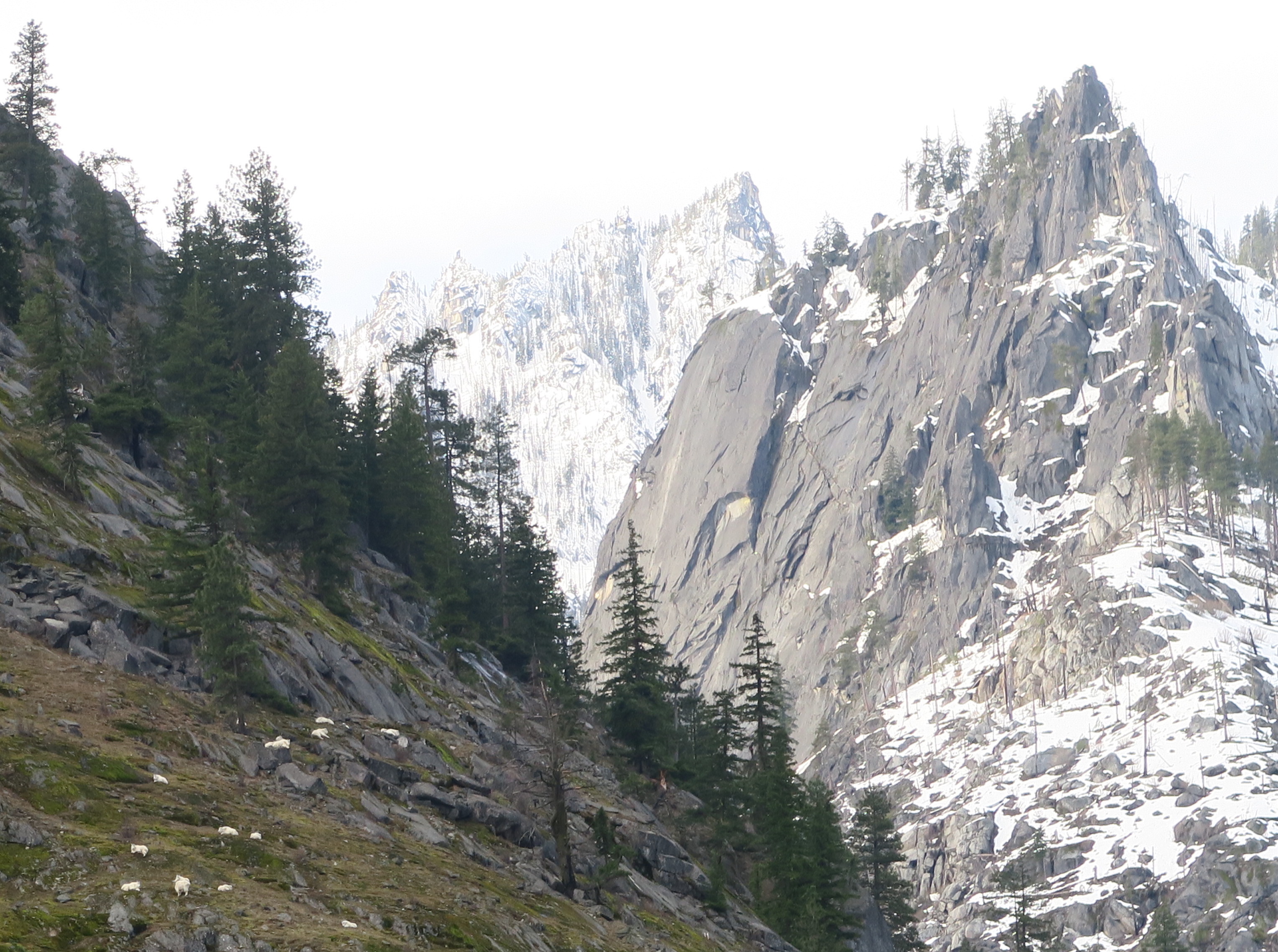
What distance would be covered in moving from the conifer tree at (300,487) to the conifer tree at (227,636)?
15.4 metres

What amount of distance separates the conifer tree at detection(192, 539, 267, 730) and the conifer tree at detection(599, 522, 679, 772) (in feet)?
87.4

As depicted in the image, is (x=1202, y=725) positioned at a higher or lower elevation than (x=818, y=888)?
higher

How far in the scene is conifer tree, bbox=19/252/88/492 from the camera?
4050 centimetres

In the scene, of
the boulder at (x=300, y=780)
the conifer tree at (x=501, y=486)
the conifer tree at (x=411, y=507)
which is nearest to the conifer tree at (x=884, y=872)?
the conifer tree at (x=501, y=486)

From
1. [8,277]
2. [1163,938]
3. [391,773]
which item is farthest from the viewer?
[1163,938]

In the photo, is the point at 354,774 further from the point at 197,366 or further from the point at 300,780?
the point at 197,366

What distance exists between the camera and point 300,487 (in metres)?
50.7

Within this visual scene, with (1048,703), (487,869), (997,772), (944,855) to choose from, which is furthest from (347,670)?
(1048,703)

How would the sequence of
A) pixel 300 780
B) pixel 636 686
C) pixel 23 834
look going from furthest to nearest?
1. pixel 636 686
2. pixel 300 780
3. pixel 23 834

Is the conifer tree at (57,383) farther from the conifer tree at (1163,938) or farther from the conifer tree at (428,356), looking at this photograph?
the conifer tree at (1163,938)

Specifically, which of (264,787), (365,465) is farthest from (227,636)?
(365,465)

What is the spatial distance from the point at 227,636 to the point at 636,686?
2987cm

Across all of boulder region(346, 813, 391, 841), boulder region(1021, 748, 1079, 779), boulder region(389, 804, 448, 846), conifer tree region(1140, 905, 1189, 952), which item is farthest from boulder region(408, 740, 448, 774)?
boulder region(1021, 748, 1079, 779)

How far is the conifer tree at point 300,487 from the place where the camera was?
50.6 m
